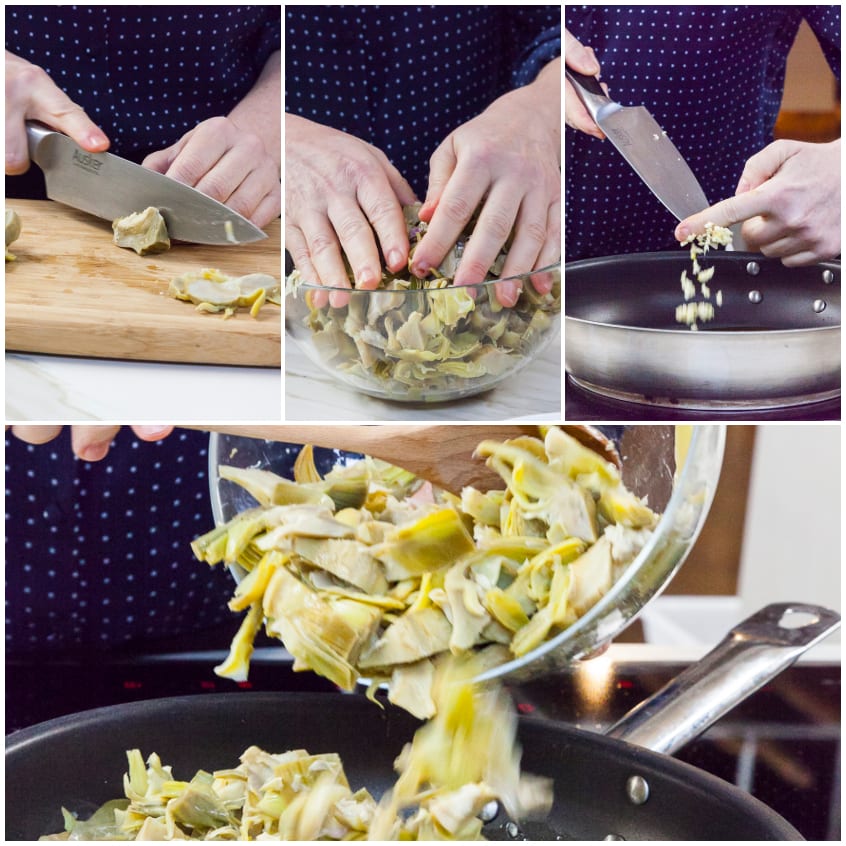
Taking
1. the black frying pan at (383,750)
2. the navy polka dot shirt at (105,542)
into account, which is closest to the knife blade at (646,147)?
the black frying pan at (383,750)

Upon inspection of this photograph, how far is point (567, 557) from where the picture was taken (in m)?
0.63

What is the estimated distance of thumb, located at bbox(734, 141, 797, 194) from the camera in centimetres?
63

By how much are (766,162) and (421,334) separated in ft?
0.79

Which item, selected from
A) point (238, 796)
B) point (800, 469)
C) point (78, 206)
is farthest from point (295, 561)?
point (800, 469)

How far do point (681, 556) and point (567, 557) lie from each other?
0.07 meters

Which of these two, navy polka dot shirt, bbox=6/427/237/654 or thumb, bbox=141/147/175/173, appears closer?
thumb, bbox=141/147/175/173

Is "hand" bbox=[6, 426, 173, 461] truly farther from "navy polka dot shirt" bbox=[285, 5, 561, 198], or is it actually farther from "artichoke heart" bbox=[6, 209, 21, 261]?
"navy polka dot shirt" bbox=[285, 5, 561, 198]

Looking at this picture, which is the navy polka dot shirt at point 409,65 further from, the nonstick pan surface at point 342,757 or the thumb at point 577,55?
the nonstick pan surface at point 342,757

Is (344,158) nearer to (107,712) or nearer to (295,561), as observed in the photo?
(295,561)

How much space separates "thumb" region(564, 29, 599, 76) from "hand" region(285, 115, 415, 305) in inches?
5.2

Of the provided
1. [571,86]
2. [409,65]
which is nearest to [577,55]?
[571,86]

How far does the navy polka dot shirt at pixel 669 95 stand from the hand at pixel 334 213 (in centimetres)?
12

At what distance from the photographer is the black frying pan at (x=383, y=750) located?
624 millimetres

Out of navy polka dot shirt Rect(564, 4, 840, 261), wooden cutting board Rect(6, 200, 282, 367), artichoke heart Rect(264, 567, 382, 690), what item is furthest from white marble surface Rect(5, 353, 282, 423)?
navy polka dot shirt Rect(564, 4, 840, 261)
